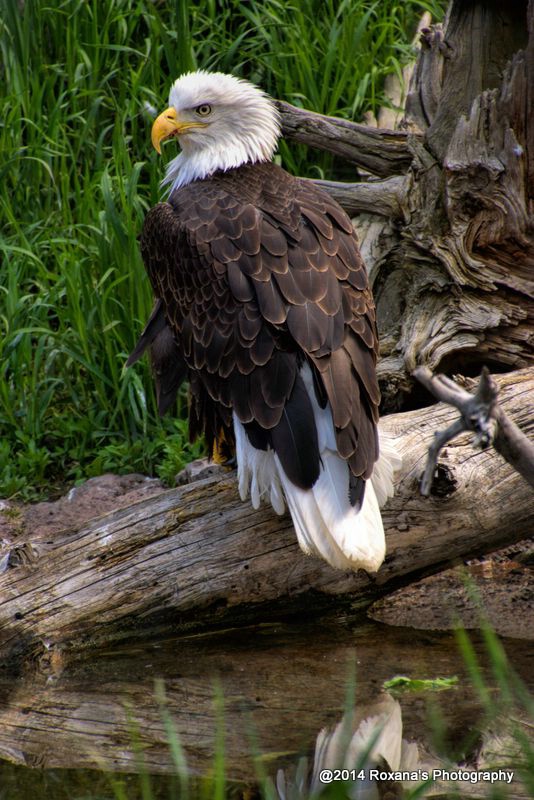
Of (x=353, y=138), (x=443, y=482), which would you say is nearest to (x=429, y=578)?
(x=443, y=482)

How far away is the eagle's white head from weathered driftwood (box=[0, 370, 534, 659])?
1.34m

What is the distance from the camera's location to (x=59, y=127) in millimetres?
5988

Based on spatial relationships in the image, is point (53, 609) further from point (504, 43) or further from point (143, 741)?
point (504, 43)

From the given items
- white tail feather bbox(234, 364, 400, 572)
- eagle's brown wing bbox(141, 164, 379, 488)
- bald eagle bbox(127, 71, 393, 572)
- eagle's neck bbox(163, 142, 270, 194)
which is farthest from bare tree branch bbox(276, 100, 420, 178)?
white tail feather bbox(234, 364, 400, 572)

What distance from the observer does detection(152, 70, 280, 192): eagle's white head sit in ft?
14.0

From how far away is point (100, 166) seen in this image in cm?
604

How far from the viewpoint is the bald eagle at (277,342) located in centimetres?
331

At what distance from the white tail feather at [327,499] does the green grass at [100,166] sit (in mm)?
1446

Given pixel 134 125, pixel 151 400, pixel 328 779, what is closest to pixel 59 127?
pixel 134 125

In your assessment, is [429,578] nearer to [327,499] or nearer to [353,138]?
[327,499]

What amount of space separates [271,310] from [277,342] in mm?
108

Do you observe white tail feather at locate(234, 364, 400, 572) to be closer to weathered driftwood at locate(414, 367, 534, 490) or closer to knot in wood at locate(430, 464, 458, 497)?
knot in wood at locate(430, 464, 458, 497)

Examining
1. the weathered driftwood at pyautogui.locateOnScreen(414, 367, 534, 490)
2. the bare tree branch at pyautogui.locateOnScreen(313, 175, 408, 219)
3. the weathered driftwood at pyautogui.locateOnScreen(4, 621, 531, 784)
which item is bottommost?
the weathered driftwood at pyautogui.locateOnScreen(4, 621, 531, 784)

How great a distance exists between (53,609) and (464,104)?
277cm
